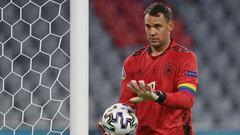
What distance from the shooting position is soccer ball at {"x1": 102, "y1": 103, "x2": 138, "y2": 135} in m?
1.44

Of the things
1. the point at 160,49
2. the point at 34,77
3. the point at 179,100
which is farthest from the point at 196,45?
the point at 179,100

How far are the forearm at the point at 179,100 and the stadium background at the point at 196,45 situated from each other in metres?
0.85

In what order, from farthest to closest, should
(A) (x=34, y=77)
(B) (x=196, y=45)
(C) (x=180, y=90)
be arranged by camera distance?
(B) (x=196, y=45), (A) (x=34, y=77), (C) (x=180, y=90)

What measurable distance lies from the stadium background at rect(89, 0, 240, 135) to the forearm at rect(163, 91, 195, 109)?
853mm

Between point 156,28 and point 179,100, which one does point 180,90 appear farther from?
point 156,28

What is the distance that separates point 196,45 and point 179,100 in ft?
3.29

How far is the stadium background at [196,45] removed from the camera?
235 centimetres

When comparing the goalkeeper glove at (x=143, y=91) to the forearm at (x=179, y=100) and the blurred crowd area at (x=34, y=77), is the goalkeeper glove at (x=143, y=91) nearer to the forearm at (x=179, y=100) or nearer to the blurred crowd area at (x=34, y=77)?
the forearm at (x=179, y=100)

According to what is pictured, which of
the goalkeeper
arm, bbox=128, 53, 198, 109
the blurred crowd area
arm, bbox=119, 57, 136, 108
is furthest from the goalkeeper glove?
the blurred crowd area

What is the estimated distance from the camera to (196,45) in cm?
241

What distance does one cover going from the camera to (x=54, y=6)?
2.35m

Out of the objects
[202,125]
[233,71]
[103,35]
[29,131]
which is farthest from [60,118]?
[233,71]

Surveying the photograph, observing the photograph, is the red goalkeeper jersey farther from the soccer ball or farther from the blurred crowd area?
the blurred crowd area

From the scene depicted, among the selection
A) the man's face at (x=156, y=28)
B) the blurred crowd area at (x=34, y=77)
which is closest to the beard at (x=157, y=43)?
the man's face at (x=156, y=28)
